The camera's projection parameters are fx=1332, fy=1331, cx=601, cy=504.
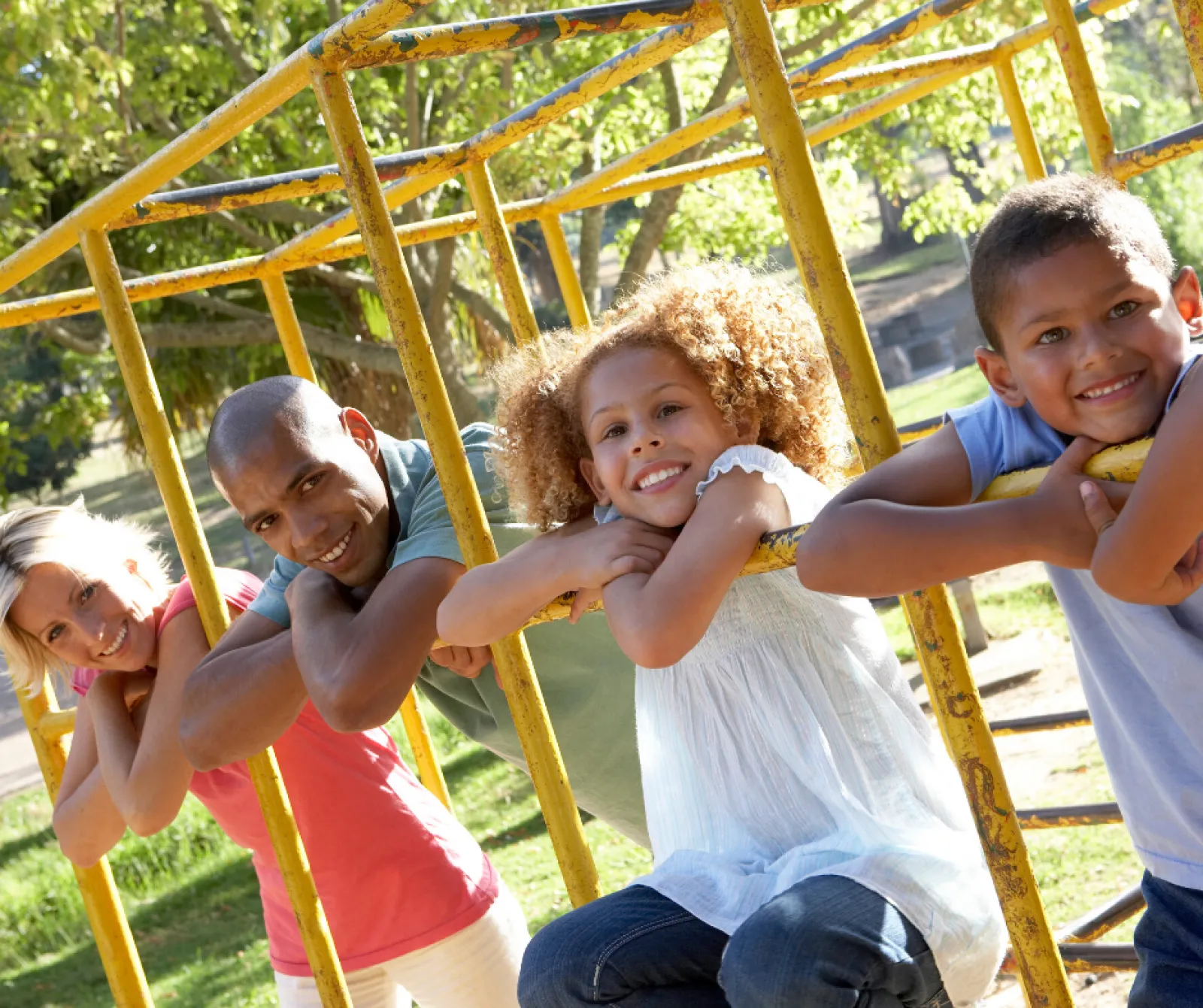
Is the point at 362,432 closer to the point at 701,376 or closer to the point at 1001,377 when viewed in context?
the point at 701,376

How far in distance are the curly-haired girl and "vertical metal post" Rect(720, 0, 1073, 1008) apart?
197 mm

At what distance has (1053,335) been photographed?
4.19 feet

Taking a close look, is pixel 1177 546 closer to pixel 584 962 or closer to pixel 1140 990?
pixel 1140 990

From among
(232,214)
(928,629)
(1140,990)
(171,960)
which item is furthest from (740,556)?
(232,214)

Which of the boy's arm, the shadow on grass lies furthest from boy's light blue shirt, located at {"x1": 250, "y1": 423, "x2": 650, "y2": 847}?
the shadow on grass

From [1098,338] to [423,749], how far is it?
6.20ft

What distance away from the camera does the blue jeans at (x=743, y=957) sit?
4.52ft

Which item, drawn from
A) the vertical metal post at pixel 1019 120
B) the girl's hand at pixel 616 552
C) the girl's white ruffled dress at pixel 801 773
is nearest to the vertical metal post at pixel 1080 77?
the vertical metal post at pixel 1019 120

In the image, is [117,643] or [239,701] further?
[117,643]

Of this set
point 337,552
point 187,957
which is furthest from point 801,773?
point 187,957

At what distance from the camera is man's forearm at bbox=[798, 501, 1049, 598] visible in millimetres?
1150

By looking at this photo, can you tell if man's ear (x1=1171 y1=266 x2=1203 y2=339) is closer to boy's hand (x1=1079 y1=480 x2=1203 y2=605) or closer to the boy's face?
the boy's face

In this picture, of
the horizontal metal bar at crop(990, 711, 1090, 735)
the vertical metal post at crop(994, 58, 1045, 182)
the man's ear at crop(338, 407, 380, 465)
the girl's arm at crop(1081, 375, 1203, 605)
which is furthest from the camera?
the horizontal metal bar at crop(990, 711, 1090, 735)

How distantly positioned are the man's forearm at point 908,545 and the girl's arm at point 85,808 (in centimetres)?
151
